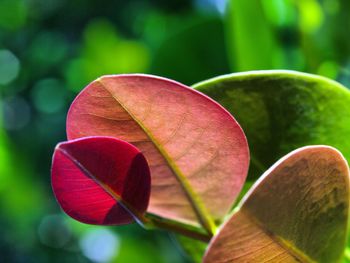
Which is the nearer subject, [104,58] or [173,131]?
[173,131]

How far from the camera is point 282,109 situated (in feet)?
1.40

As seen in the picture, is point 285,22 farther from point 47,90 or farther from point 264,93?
point 47,90

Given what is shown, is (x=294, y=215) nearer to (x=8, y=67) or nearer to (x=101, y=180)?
(x=101, y=180)

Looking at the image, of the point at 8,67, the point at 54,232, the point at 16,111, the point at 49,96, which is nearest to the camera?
the point at 49,96

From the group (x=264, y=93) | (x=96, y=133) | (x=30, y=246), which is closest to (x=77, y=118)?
(x=96, y=133)

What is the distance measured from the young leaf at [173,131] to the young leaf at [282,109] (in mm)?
41

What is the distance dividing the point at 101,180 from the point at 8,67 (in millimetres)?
3020

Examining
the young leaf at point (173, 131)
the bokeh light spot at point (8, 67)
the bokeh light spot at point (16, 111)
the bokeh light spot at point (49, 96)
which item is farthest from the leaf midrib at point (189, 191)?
the bokeh light spot at point (8, 67)

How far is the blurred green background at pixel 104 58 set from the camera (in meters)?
0.77

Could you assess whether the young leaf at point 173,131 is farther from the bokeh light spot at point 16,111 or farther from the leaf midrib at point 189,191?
the bokeh light spot at point 16,111

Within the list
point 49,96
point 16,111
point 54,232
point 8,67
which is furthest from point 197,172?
point 54,232

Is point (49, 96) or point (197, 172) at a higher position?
point (197, 172)

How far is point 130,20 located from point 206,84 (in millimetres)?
2734

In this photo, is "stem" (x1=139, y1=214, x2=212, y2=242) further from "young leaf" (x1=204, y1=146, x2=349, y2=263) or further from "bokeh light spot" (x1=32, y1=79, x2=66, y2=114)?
"bokeh light spot" (x1=32, y1=79, x2=66, y2=114)
